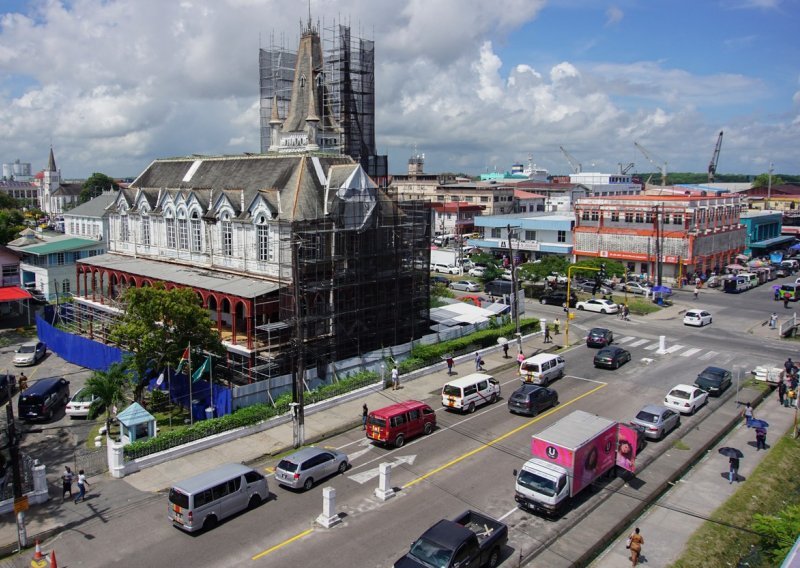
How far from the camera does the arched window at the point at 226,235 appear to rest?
46009 millimetres

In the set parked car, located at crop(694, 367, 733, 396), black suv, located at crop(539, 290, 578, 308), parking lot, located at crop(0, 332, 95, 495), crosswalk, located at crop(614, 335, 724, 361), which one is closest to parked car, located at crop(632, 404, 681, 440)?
parked car, located at crop(694, 367, 733, 396)

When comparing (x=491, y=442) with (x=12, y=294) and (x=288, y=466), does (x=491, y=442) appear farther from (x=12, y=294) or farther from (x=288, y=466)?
(x=12, y=294)

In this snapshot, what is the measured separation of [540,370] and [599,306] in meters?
25.0

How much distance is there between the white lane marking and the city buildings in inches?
2052

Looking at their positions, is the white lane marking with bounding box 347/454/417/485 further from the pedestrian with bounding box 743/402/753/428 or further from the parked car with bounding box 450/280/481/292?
the parked car with bounding box 450/280/481/292

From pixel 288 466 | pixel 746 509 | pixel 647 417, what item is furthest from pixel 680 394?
pixel 288 466

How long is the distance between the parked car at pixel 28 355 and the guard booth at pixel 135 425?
19761mm

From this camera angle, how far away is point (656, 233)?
74875 mm

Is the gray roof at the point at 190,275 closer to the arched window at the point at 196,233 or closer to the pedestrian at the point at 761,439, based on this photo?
the arched window at the point at 196,233

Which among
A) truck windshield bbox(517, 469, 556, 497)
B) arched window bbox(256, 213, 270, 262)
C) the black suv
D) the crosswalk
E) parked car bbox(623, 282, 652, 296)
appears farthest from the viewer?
Answer: parked car bbox(623, 282, 652, 296)

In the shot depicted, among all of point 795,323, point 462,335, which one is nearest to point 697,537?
point 462,335

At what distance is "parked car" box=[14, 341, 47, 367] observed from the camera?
44.9 m

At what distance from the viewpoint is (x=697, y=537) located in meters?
22.4

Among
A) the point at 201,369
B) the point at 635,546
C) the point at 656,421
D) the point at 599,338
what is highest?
the point at 201,369
